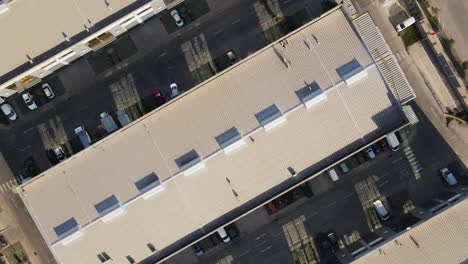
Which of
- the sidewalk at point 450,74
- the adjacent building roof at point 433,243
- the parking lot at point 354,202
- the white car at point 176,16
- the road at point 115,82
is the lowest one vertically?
the adjacent building roof at point 433,243

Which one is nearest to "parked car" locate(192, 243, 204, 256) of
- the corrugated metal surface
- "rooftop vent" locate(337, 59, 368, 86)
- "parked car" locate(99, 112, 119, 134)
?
"parked car" locate(99, 112, 119, 134)

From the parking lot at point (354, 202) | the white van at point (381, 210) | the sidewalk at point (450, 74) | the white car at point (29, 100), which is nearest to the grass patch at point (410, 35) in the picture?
the sidewalk at point (450, 74)

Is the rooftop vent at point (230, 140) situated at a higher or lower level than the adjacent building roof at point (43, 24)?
lower

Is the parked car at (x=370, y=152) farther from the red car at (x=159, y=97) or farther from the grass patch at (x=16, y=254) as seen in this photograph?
the grass patch at (x=16, y=254)

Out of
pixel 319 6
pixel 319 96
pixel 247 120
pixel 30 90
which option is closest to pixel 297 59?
pixel 319 96

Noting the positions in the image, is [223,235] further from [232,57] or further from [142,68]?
[142,68]

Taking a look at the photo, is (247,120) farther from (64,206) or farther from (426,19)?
(426,19)

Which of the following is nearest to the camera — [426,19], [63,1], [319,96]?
[319,96]
